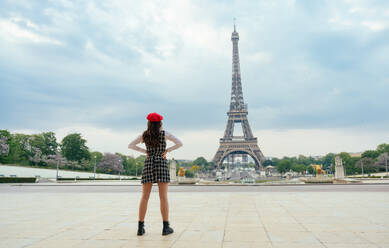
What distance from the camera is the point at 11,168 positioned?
1889 inches

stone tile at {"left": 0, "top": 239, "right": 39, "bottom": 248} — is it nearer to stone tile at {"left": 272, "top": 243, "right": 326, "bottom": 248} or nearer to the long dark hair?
the long dark hair

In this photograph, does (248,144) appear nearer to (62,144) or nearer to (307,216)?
(62,144)

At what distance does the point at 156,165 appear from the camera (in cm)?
505

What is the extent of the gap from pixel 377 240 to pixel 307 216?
2.38 meters

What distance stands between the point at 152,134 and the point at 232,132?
8790 cm

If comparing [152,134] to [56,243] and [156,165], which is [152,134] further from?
[56,243]

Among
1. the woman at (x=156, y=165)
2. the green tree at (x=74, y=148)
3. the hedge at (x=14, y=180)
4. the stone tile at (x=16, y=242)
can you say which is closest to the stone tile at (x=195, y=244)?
the woman at (x=156, y=165)

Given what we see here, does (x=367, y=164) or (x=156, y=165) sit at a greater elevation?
(x=367, y=164)

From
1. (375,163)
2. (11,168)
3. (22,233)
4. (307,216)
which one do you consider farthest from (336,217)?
(375,163)

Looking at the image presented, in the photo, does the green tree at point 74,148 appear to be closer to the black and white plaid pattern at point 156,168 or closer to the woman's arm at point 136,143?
the woman's arm at point 136,143

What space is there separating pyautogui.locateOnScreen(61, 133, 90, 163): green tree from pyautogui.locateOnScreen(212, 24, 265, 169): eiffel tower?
3766cm

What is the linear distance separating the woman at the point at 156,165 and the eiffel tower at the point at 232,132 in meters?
81.9

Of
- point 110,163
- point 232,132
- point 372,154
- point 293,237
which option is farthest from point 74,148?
point 372,154

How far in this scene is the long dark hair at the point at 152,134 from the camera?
202 inches
